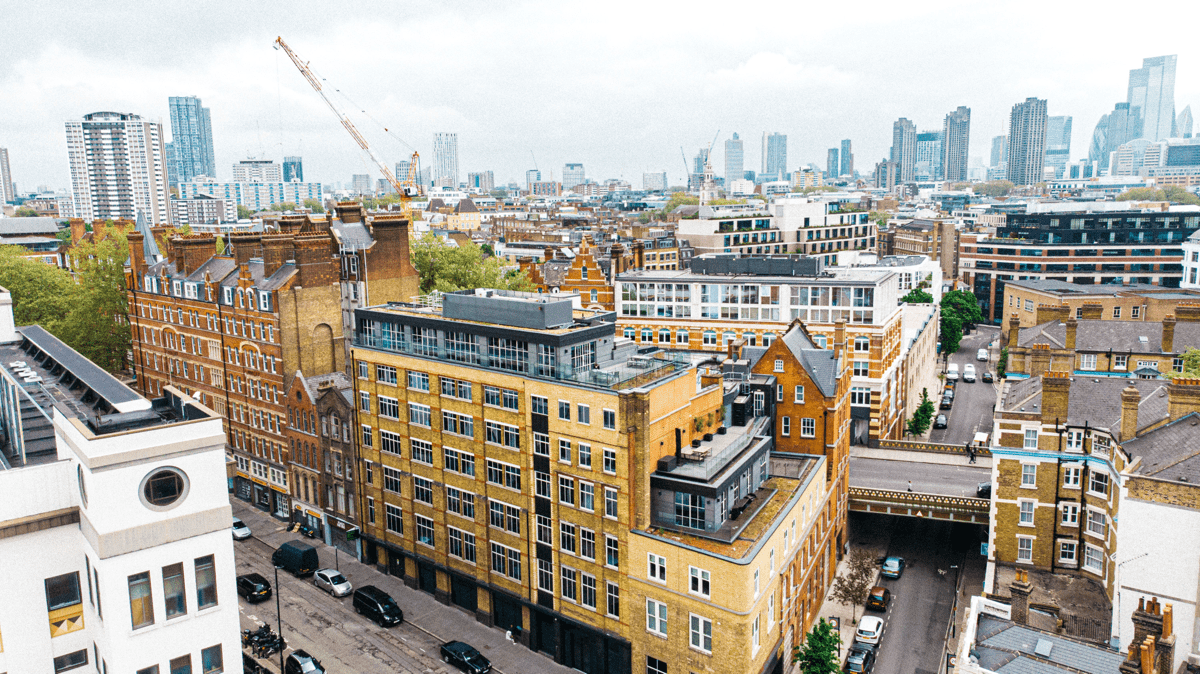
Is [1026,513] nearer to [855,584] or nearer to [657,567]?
[855,584]

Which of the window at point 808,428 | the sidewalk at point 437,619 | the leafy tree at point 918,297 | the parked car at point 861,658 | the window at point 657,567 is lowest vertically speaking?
the sidewalk at point 437,619

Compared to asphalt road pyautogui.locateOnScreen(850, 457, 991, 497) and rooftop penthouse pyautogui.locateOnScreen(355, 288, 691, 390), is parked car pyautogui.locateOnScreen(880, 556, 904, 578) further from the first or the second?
rooftop penthouse pyautogui.locateOnScreen(355, 288, 691, 390)

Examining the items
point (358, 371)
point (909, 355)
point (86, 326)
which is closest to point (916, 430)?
point (909, 355)

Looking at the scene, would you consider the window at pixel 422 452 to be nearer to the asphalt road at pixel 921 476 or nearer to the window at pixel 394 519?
the window at pixel 394 519

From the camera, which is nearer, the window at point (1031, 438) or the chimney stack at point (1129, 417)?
the chimney stack at point (1129, 417)

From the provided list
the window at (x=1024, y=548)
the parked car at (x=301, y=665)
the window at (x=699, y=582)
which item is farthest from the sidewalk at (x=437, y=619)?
the window at (x=1024, y=548)

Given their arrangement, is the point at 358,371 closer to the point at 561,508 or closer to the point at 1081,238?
the point at 561,508

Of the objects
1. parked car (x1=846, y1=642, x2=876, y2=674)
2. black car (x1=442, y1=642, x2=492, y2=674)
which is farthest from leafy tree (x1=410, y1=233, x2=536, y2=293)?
parked car (x1=846, y1=642, x2=876, y2=674)
